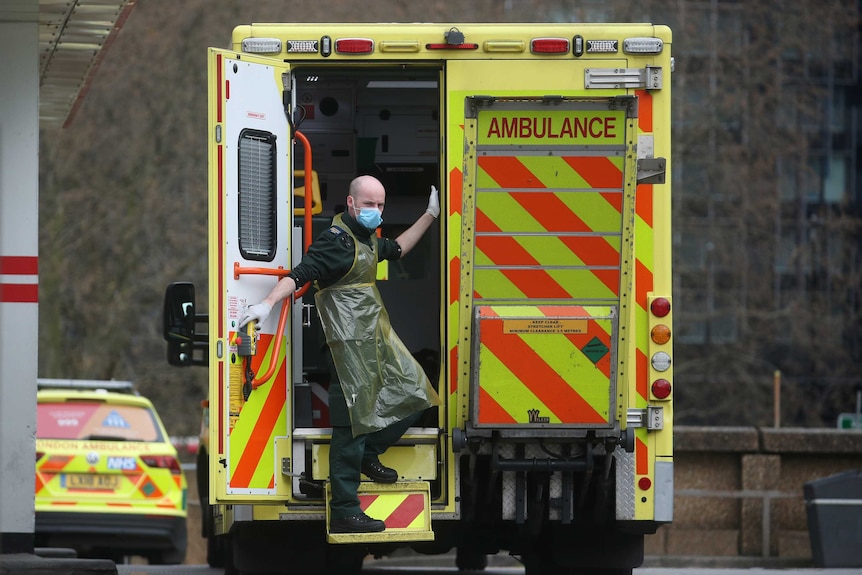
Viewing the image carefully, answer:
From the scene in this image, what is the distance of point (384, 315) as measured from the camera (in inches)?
326

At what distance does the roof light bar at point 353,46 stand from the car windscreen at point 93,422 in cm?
561

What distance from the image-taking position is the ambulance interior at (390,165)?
9.82 metres

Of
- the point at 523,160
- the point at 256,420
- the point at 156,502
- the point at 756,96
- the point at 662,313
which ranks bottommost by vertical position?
the point at 156,502

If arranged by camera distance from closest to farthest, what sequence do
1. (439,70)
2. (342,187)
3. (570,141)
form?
(570,141)
(439,70)
(342,187)

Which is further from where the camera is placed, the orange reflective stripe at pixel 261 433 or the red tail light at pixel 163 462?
the red tail light at pixel 163 462

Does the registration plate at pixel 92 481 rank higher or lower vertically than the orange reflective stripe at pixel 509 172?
lower

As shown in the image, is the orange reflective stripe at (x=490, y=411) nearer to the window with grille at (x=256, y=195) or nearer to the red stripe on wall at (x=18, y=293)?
the window with grille at (x=256, y=195)

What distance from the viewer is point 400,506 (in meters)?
8.15

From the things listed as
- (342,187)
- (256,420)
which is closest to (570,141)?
(256,420)

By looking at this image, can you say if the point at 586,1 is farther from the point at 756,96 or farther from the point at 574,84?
the point at 574,84

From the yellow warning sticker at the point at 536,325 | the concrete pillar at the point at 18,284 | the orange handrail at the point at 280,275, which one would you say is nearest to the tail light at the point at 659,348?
the yellow warning sticker at the point at 536,325

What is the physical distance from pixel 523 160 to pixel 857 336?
133 ft

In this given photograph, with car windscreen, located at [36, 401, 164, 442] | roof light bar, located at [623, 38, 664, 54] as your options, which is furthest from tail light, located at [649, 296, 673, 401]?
car windscreen, located at [36, 401, 164, 442]

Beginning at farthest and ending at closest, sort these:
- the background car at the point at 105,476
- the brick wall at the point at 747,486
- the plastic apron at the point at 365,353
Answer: the brick wall at the point at 747,486 < the background car at the point at 105,476 < the plastic apron at the point at 365,353
